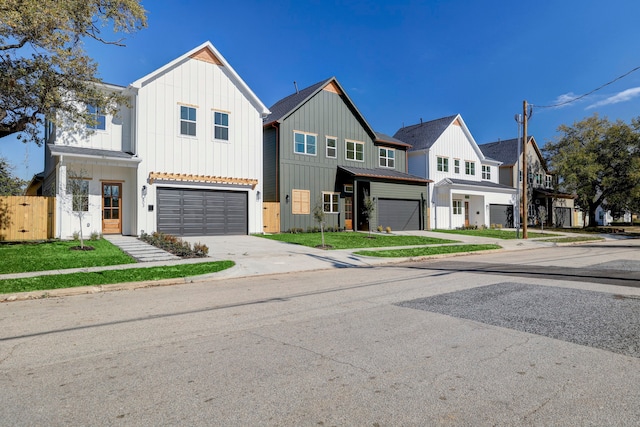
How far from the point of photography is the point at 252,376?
12.5ft

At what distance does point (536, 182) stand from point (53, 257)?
148 feet

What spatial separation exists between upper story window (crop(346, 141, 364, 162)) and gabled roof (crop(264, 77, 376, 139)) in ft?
4.70

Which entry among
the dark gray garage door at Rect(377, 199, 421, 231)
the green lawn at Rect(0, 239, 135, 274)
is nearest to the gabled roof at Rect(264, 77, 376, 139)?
the dark gray garage door at Rect(377, 199, 421, 231)

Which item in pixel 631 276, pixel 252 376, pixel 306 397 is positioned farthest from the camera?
pixel 631 276

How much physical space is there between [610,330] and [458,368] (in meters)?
2.77

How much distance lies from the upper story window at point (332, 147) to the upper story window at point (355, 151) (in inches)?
44.9

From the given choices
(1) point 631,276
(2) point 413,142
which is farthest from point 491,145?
(1) point 631,276

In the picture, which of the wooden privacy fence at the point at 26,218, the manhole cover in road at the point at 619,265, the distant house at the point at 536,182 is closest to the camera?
the manhole cover in road at the point at 619,265

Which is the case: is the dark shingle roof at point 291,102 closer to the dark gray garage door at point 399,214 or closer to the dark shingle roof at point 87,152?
the dark gray garage door at point 399,214

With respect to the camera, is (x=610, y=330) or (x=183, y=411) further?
(x=610, y=330)

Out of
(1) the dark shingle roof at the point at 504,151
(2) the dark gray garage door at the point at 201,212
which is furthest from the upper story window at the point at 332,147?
(1) the dark shingle roof at the point at 504,151

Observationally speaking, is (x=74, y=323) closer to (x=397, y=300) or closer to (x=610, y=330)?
(x=397, y=300)

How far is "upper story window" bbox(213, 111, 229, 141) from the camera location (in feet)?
→ 72.2

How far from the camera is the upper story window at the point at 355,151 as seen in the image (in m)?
28.4
